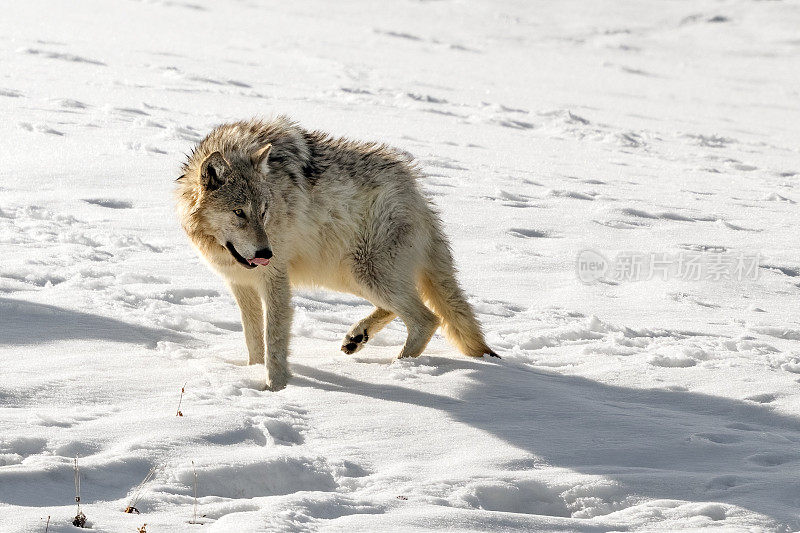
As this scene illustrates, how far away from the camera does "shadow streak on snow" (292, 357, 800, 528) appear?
14.5ft

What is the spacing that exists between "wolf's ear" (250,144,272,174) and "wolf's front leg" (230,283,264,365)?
950 mm

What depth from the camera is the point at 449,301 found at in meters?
6.77

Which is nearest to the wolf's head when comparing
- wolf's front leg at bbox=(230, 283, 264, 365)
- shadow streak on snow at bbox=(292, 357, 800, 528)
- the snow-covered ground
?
wolf's front leg at bbox=(230, 283, 264, 365)

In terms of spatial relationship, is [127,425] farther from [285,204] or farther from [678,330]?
[678,330]

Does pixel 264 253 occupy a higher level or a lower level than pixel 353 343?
higher

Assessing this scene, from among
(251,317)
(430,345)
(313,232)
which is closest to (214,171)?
(313,232)

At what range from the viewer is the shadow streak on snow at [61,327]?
5.98 metres

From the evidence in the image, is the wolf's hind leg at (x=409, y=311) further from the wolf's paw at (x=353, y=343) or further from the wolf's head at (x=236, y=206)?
the wolf's head at (x=236, y=206)

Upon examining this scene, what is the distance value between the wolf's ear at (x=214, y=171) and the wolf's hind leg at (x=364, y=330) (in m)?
1.48

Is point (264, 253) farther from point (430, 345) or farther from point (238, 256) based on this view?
point (430, 345)

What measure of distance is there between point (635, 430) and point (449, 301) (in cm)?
199

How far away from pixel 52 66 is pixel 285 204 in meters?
13.9

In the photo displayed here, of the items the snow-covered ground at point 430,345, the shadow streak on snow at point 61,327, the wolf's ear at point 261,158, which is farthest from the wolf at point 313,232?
the shadow streak on snow at point 61,327

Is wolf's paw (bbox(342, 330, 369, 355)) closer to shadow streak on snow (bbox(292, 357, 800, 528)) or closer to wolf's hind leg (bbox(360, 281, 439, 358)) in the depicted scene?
wolf's hind leg (bbox(360, 281, 439, 358))
